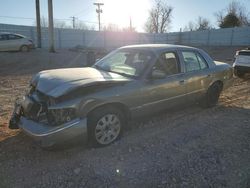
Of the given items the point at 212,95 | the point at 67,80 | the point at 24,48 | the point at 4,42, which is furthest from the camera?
the point at 24,48

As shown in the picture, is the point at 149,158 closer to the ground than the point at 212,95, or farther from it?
closer to the ground

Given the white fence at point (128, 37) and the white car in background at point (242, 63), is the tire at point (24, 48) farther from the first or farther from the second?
the white car in background at point (242, 63)

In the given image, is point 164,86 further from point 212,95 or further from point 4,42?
point 4,42

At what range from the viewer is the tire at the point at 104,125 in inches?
152

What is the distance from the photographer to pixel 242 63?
1088 centimetres

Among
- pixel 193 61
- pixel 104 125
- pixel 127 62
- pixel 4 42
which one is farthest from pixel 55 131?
pixel 4 42

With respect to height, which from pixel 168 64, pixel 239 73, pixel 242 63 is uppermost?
pixel 168 64

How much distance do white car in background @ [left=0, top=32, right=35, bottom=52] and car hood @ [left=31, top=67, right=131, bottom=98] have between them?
1490cm

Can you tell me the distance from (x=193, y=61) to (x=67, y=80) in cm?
291

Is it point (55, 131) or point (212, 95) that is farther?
point (212, 95)

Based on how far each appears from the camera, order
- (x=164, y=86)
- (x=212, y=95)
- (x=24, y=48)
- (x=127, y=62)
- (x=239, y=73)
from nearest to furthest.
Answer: (x=164, y=86) → (x=127, y=62) → (x=212, y=95) → (x=239, y=73) → (x=24, y=48)

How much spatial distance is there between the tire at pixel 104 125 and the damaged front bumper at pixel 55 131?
0.16m

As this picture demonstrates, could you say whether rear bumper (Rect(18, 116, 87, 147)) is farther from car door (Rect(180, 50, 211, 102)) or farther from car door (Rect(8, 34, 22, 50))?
car door (Rect(8, 34, 22, 50))

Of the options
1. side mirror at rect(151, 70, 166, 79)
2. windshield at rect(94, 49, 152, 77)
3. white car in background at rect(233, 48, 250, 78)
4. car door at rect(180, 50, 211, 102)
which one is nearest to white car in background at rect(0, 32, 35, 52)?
white car in background at rect(233, 48, 250, 78)
